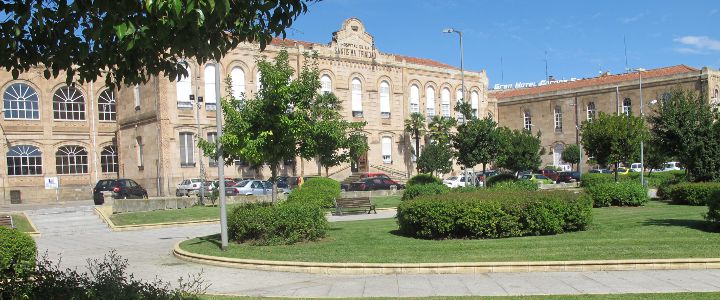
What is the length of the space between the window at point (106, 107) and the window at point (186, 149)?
874 cm

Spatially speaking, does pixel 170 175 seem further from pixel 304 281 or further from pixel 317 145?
pixel 304 281

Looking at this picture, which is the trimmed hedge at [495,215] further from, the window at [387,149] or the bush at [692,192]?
the window at [387,149]

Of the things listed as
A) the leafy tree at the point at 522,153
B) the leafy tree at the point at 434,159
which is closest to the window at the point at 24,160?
the leafy tree at the point at 434,159

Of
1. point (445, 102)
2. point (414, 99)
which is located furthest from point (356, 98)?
point (445, 102)

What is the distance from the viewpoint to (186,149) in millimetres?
45406

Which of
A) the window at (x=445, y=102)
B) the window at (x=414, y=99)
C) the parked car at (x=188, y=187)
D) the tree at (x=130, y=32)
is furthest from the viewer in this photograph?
the window at (x=445, y=102)

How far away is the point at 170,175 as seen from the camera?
44.3 m

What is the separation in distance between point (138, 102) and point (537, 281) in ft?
139

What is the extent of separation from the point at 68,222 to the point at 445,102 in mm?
41818

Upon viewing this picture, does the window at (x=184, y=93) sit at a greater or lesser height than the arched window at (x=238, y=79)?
lesser

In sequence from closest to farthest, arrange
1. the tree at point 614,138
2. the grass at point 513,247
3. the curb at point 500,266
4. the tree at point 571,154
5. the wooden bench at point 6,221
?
the curb at point 500,266
the grass at point 513,247
the wooden bench at point 6,221
the tree at point 614,138
the tree at point 571,154

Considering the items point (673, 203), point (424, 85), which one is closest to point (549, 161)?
point (424, 85)

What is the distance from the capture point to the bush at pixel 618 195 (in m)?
22.9

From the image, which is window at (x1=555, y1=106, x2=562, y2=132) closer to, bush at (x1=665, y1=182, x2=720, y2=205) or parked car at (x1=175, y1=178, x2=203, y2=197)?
parked car at (x1=175, y1=178, x2=203, y2=197)
